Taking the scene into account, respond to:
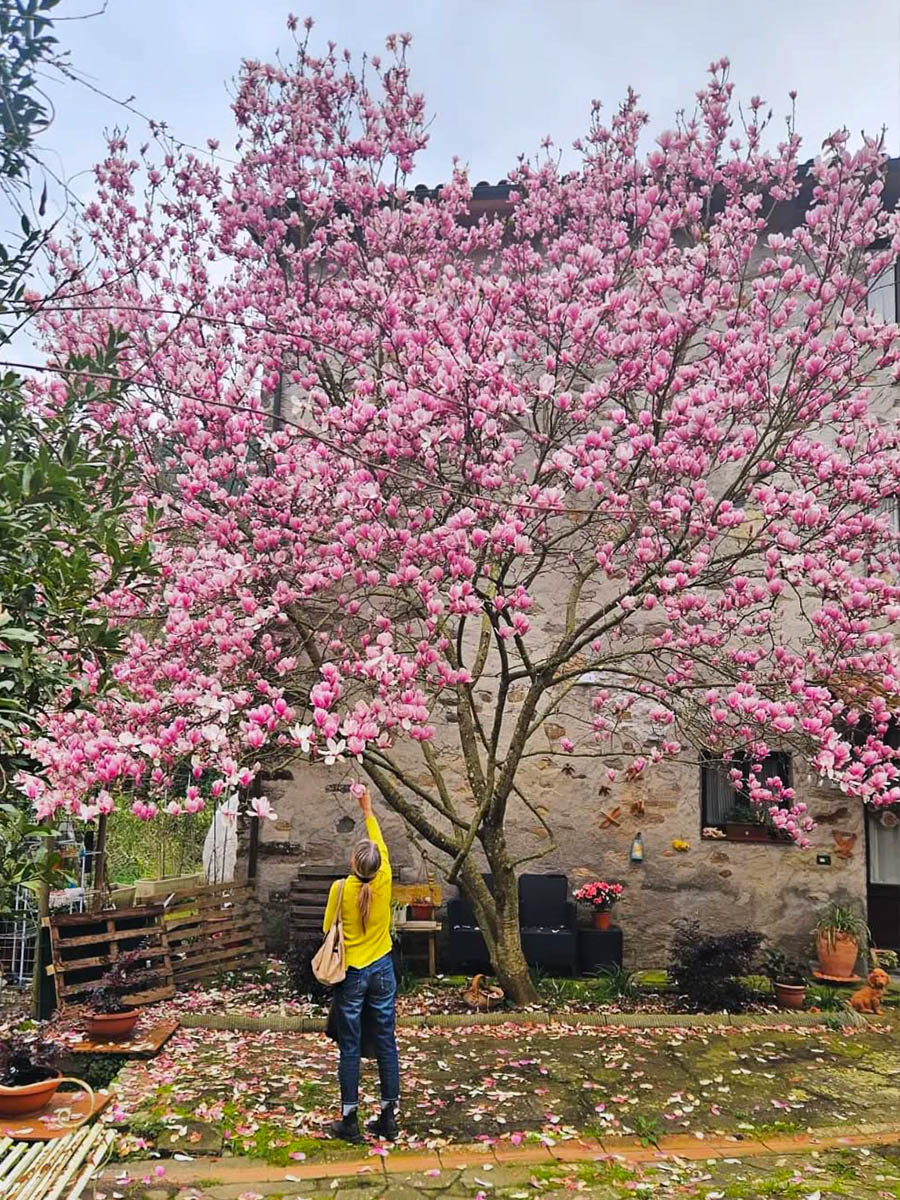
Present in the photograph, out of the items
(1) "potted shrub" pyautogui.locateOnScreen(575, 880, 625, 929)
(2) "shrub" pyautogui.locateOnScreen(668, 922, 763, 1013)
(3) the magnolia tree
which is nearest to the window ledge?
(3) the magnolia tree

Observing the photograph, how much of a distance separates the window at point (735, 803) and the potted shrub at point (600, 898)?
112 centimetres

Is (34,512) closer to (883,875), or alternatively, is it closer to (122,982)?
(122,982)

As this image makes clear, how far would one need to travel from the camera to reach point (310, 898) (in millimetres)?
8008

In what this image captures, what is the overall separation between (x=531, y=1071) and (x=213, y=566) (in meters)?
3.70

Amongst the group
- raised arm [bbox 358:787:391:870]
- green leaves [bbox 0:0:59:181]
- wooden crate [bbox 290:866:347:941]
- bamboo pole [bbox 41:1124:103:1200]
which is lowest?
bamboo pole [bbox 41:1124:103:1200]

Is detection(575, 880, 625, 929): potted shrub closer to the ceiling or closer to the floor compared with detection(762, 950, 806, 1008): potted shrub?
closer to the ceiling

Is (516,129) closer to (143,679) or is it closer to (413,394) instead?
(413,394)

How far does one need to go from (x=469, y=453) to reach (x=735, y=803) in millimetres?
4563

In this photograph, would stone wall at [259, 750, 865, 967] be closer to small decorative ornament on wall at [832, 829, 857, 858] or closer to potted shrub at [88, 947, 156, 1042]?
small decorative ornament on wall at [832, 829, 857, 858]

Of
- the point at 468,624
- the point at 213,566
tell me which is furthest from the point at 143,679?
the point at 468,624

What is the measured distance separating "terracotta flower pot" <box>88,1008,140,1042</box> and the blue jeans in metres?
2.10

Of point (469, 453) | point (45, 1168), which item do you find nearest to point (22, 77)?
point (469, 453)

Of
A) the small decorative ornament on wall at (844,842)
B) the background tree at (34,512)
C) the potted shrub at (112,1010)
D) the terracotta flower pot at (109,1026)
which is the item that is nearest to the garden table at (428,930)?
the potted shrub at (112,1010)

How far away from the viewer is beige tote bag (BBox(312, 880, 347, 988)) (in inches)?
185
